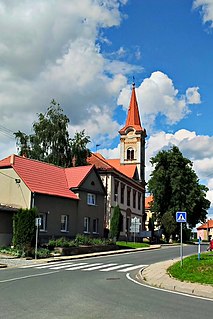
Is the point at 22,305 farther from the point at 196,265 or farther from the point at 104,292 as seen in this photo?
the point at 196,265

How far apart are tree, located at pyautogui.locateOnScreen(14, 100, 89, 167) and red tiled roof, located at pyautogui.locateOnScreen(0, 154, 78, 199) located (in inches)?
469

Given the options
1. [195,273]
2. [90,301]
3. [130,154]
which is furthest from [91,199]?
[130,154]

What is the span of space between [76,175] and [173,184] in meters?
25.4

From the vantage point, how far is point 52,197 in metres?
35.2

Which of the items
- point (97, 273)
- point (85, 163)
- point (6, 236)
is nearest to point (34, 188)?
point (6, 236)

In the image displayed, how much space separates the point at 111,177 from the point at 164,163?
16246mm

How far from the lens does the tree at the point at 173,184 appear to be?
62.3 metres

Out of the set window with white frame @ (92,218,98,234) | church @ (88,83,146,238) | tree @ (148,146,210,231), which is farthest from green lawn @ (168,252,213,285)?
tree @ (148,146,210,231)

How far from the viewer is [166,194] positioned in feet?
210

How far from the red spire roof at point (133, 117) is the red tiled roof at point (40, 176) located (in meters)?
44.6

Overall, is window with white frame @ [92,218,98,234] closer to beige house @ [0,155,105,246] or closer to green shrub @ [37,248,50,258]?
beige house @ [0,155,105,246]

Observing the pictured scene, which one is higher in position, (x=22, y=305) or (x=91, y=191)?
(x=91, y=191)

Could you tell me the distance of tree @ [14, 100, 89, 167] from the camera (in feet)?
170

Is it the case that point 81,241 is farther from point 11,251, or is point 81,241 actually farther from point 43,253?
point 11,251
